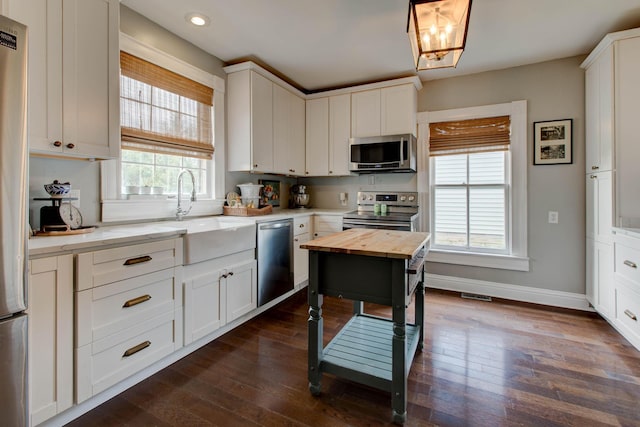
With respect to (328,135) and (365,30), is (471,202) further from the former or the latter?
(365,30)

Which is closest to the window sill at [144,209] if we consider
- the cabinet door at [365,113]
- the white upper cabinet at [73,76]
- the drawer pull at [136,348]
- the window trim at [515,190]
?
the white upper cabinet at [73,76]

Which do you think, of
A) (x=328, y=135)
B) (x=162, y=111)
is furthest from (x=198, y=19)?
(x=328, y=135)

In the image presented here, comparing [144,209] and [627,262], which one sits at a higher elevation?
[144,209]

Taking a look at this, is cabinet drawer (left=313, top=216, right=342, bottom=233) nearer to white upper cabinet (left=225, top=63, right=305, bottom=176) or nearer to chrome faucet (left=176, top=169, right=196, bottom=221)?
white upper cabinet (left=225, top=63, right=305, bottom=176)

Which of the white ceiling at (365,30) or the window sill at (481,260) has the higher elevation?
the white ceiling at (365,30)

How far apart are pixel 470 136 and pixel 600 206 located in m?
1.38

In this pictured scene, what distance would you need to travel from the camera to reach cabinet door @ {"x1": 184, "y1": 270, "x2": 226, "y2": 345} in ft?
6.94

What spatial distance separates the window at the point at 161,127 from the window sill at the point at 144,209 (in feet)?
0.36

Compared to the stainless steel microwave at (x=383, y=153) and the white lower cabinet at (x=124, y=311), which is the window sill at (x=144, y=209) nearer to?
the white lower cabinet at (x=124, y=311)

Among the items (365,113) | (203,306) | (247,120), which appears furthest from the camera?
(365,113)

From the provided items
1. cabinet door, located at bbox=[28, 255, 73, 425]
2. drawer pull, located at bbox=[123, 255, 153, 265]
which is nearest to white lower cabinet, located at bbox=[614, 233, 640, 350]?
drawer pull, located at bbox=[123, 255, 153, 265]

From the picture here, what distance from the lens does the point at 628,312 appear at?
7.49ft

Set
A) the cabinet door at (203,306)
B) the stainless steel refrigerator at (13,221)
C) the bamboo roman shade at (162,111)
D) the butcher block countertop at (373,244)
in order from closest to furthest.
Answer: the stainless steel refrigerator at (13,221), the butcher block countertop at (373,244), the cabinet door at (203,306), the bamboo roman shade at (162,111)

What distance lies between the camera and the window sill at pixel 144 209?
222 cm
